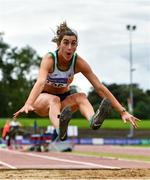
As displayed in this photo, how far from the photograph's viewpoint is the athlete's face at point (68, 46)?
9.23 metres

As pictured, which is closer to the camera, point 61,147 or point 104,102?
point 104,102

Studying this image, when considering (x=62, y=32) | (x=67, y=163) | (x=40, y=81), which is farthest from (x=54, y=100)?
(x=67, y=163)

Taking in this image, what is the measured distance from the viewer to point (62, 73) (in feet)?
31.0

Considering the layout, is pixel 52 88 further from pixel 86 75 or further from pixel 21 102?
pixel 21 102

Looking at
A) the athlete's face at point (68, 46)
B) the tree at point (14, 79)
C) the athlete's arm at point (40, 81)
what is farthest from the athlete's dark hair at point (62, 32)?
the tree at point (14, 79)

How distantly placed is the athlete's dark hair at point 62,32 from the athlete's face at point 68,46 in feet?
0.24

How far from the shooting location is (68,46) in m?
9.24

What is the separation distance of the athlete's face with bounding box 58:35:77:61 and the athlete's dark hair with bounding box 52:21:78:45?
0.07 metres

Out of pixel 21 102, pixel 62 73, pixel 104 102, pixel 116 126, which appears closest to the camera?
pixel 104 102

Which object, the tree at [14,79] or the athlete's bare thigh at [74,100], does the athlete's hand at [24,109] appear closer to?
the athlete's bare thigh at [74,100]

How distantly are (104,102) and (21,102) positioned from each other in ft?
277

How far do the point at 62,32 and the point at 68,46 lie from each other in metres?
0.36

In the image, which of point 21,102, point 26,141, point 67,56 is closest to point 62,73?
point 67,56

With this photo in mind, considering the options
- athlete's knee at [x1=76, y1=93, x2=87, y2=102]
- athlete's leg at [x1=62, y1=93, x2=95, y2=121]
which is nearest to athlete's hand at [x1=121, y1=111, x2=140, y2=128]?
athlete's leg at [x1=62, y1=93, x2=95, y2=121]
